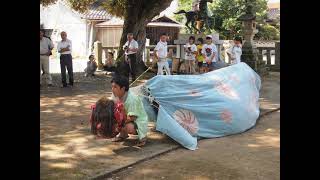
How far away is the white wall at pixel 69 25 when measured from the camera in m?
35.2

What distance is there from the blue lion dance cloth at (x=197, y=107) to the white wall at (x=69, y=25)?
28.0 meters

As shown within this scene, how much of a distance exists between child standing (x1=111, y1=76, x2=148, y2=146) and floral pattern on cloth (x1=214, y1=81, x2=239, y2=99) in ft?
6.96

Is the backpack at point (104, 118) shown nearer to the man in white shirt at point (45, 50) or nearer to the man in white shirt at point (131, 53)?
the man in white shirt at point (45, 50)

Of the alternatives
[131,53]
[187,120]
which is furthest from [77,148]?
[131,53]

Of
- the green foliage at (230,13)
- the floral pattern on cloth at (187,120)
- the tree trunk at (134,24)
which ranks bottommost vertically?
the floral pattern on cloth at (187,120)

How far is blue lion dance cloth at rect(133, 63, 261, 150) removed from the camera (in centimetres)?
657

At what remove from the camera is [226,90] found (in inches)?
309

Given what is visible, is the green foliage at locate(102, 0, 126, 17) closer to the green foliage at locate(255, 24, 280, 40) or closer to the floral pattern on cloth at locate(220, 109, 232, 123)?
the floral pattern on cloth at locate(220, 109, 232, 123)

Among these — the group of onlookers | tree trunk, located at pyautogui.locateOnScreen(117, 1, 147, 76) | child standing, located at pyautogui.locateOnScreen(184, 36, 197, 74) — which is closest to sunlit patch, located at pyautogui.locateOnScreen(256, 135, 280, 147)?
the group of onlookers

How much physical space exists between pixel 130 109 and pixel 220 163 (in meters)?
1.44

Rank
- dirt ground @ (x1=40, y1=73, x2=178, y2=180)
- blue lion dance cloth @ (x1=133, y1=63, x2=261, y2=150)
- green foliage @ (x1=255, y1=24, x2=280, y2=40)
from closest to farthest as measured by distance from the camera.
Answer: dirt ground @ (x1=40, y1=73, x2=178, y2=180), blue lion dance cloth @ (x1=133, y1=63, x2=261, y2=150), green foliage @ (x1=255, y1=24, x2=280, y2=40)

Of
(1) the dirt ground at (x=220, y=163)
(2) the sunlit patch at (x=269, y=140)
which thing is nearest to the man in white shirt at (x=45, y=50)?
(1) the dirt ground at (x=220, y=163)

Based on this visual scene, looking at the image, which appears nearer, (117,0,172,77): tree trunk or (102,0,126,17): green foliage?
(117,0,172,77): tree trunk
